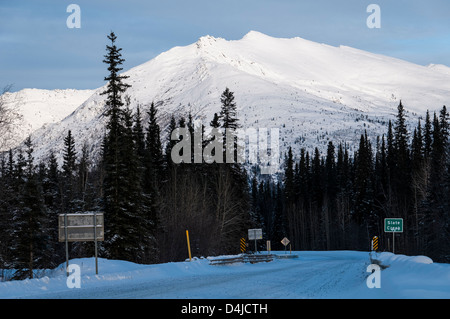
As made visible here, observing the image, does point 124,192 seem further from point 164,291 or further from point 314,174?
point 314,174

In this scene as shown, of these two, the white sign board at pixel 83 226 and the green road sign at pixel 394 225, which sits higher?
the white sign board at pixel 83 226

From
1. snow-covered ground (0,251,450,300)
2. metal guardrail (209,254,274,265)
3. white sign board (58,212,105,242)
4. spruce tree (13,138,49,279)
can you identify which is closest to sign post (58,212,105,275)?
white sign board (58,212,105,242)

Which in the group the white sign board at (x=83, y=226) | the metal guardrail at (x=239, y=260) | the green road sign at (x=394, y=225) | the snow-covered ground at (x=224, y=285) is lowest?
the metal guardrail at (x=239, y=260)

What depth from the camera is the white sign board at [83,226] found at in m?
21.9

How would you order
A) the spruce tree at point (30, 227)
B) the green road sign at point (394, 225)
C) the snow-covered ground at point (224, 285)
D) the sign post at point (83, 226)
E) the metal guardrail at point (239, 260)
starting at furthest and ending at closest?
the spruce tree at point (30, 227) < the green road sign at point (394, 225) < the metal guardrail at point (239, 260) < the sign post at point (83, 226) < the snow-covered ground at point (224, 285)

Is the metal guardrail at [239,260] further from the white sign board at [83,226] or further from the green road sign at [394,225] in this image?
the white sign board at [83,226]

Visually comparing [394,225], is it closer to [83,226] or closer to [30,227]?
[83,226]

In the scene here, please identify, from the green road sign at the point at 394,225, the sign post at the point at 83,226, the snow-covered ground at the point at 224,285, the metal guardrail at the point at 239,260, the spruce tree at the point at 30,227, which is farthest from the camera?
the spruce tree at the point at 30,227

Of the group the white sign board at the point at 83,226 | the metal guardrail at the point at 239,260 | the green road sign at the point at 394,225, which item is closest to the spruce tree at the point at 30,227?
the metal guardrail at the point at 239,260

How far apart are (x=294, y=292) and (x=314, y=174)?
108 m

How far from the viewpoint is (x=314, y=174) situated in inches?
4892

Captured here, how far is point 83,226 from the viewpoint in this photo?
72.5ft

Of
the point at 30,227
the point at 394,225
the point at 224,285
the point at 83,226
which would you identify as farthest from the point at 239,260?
the point at 30,227

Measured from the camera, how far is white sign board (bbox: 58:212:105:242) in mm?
21927
